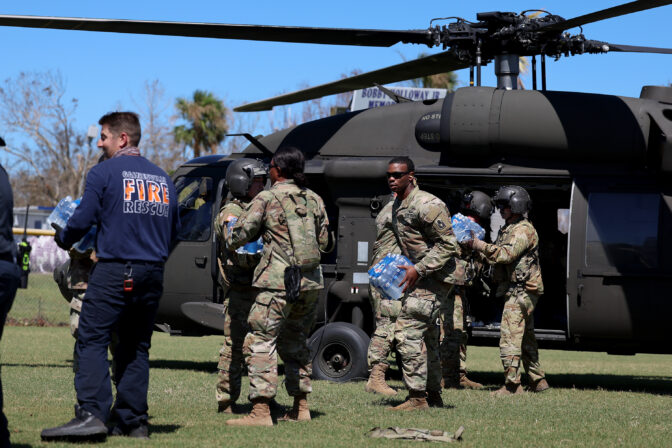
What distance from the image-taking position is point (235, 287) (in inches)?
303

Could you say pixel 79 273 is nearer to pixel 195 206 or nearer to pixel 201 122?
pixel 195 206

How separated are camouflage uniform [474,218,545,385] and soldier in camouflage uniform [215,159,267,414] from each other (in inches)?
116

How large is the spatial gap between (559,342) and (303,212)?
4.81 metres

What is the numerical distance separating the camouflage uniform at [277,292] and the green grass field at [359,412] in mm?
411

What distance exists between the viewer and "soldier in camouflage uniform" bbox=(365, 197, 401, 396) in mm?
9385

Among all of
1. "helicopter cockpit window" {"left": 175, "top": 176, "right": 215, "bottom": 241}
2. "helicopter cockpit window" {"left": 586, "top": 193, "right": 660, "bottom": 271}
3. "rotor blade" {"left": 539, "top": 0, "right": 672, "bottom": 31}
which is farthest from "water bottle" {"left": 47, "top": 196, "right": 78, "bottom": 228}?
"helicopter cockpit window" {"left": 586, "top": 193, "right": 660, "bottom": 271}

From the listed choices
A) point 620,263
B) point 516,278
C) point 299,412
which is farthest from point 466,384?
point 299,412

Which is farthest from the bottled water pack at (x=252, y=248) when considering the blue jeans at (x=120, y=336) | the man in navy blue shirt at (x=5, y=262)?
the man in navy blue shirt at (x=5, y=262)

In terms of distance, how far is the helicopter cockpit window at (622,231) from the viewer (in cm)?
1010

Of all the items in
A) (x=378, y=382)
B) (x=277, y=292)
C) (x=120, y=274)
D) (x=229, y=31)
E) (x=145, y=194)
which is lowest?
(x=378, y=382)

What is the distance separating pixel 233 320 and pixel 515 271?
3343 mm

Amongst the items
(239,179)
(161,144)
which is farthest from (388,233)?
(161,144)

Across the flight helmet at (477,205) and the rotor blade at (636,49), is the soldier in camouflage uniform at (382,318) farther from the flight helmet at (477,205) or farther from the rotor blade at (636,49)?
the rotor blade at (636,49)

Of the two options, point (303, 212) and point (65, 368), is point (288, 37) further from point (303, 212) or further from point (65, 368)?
point (65, 368)
